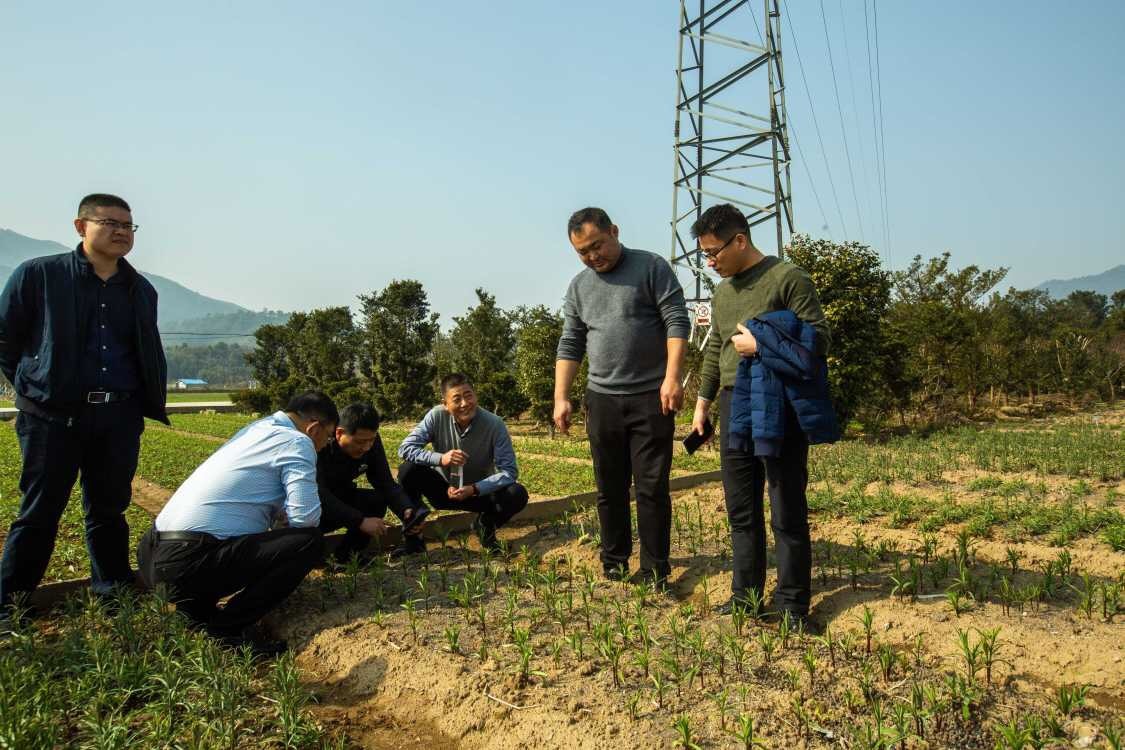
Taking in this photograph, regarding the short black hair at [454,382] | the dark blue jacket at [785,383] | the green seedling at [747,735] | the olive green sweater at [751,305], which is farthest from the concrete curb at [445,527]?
the green seedling at [747,735]

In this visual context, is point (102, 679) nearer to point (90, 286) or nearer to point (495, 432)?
point (90, 286)

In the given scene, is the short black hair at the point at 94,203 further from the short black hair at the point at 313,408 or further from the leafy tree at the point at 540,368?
the leafy tree at the point at 540,368

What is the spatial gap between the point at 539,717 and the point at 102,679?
1672 millimetres

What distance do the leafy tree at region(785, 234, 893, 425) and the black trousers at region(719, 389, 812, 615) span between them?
8.79m

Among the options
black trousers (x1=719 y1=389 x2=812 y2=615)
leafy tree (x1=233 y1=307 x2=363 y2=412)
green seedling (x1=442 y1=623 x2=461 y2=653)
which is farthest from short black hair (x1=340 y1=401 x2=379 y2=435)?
leafy tree (x1=233 y1=307 x2=363 y2=412)

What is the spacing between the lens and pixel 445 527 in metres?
5.20

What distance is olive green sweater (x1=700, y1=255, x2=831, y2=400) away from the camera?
3.17m

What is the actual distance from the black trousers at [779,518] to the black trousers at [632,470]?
466mm

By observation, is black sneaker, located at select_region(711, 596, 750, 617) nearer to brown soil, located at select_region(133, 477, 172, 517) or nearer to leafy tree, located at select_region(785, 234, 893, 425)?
brown soil, located at select_region(133, 477, 172, 517)

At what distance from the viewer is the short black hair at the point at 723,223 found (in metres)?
3.26

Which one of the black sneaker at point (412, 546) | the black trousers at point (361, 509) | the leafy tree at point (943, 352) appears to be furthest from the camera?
the leafy tree at point (943, 352)

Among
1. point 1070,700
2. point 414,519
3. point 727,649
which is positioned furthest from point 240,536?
point 1070,700

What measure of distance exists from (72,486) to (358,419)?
1434 millimetres

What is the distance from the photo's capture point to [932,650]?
295 cm
